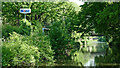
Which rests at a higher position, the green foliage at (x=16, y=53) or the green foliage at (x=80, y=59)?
the green foliage at (x=16, y=53)

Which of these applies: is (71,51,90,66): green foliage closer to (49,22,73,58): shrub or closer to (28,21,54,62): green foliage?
(49,22,73,58): shrub

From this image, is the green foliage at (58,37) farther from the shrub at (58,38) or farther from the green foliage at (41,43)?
the green foliage at (41,43)

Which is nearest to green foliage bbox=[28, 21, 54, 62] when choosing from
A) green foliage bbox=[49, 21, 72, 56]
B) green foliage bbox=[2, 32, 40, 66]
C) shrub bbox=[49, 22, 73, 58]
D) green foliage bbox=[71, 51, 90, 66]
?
green foliage bbox=[2, 32, 40, 66]

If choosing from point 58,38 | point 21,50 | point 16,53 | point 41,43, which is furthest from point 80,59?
point 16,53

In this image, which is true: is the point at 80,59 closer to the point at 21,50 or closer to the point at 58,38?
the point at 58,38

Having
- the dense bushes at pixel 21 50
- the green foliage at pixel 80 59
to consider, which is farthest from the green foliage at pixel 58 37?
the dense bushes at pixel 21 50

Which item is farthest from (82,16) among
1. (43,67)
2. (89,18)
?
(43,67)

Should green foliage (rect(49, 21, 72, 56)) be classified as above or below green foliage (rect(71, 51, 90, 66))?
above

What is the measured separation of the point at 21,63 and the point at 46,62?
257 cm

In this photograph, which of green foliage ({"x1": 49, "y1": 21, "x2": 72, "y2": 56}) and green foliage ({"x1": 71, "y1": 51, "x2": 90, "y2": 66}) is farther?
green foliage ({"x1": 49, "y1": 21, "x2": 72, "y2": 56})

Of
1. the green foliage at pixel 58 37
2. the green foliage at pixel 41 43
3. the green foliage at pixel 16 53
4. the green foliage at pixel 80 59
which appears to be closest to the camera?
the green foliage at pixel 16 53

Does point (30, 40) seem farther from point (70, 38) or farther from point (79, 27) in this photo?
point (70, 38)

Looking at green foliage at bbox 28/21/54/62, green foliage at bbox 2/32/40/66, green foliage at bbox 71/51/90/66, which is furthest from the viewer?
green foliage at bbox 71/51/90/66

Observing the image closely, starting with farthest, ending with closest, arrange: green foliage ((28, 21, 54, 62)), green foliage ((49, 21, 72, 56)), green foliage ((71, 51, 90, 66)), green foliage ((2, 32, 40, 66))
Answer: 1. green foliage ((49, 21, 72, 56))
2. green foliage ((71, 51, 90, 66))
3. green foliage ((28, 21, 54, 62))
4. green foliage ((2, 32, 40, 66))
